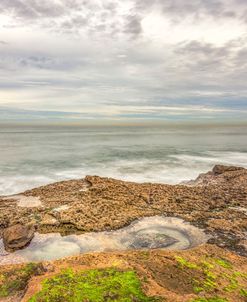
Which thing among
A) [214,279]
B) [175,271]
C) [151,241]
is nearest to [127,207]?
[151,241]

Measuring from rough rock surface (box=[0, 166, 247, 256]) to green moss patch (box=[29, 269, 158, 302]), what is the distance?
3.03m

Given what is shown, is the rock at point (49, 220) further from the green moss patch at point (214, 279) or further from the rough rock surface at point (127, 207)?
the green moss patch at point (214, 279)

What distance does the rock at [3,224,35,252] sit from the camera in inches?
285

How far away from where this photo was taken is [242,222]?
28.7 feet

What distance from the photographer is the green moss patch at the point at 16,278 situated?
523cm

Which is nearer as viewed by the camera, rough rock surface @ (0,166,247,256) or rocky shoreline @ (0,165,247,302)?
rocky shoreline @ (0,165,247,302)

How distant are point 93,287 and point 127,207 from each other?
17.9 feet

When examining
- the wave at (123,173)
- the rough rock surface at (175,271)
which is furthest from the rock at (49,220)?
the wave at (123,173)

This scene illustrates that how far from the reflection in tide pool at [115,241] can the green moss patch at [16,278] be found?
2.71 ft

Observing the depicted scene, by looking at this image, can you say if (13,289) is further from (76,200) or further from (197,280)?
(76,200)

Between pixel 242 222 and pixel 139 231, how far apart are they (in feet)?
10.6

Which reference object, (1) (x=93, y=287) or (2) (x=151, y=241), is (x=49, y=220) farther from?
(1) (x=93, y=287)

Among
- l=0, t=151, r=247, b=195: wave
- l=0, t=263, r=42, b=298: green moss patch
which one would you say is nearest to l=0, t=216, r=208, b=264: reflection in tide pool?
l=0, t=263, r=42, b=298: green moss patch

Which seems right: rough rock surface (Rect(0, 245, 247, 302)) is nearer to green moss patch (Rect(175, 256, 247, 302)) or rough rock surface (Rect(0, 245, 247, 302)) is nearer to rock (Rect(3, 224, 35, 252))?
green moss patch (Rect(175, 256, 247, 302))
